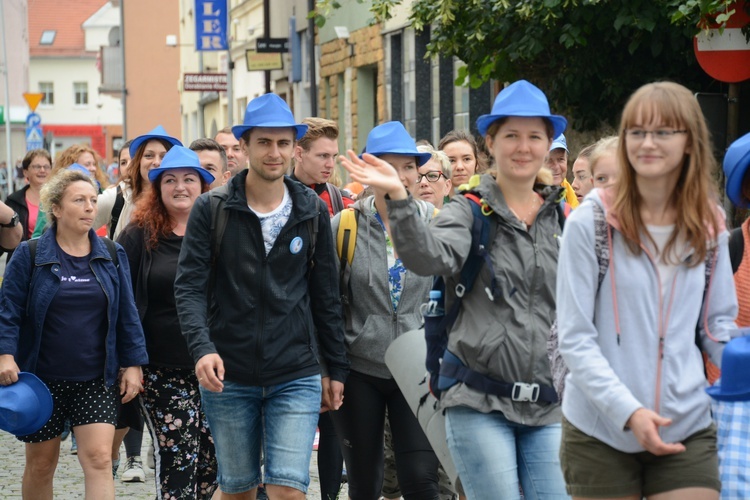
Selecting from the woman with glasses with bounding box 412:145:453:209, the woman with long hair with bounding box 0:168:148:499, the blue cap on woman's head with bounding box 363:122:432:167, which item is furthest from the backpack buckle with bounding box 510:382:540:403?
the woman with glasses with bounding box 412:145:453:209

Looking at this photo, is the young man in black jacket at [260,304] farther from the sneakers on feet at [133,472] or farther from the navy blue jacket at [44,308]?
the sneakers on feet at [133,472]

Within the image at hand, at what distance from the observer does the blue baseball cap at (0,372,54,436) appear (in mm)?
6500

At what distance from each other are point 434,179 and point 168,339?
1.85 meters

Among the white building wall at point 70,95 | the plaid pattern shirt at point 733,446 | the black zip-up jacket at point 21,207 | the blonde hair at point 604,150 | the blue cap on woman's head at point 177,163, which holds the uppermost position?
the white building wall at point 70,95

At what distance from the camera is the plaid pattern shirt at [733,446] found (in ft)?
13.1

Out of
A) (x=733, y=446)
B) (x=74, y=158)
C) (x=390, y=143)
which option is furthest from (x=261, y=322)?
(x=74, y=158)

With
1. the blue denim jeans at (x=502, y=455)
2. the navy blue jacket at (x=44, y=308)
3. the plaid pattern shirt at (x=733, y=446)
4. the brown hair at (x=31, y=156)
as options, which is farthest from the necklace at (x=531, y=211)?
the brown hair at (x=31, y=156)

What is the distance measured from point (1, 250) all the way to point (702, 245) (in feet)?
17.7

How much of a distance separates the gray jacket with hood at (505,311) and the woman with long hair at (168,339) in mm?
2479

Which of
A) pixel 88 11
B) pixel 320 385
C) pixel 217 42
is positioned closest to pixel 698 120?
pixel 320 385

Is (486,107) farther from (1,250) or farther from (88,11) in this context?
(88,11)

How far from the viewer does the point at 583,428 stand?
4.06 metres

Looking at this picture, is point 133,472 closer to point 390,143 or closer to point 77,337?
point 77,337

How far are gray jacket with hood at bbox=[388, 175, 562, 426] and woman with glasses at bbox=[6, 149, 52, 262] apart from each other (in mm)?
7306
